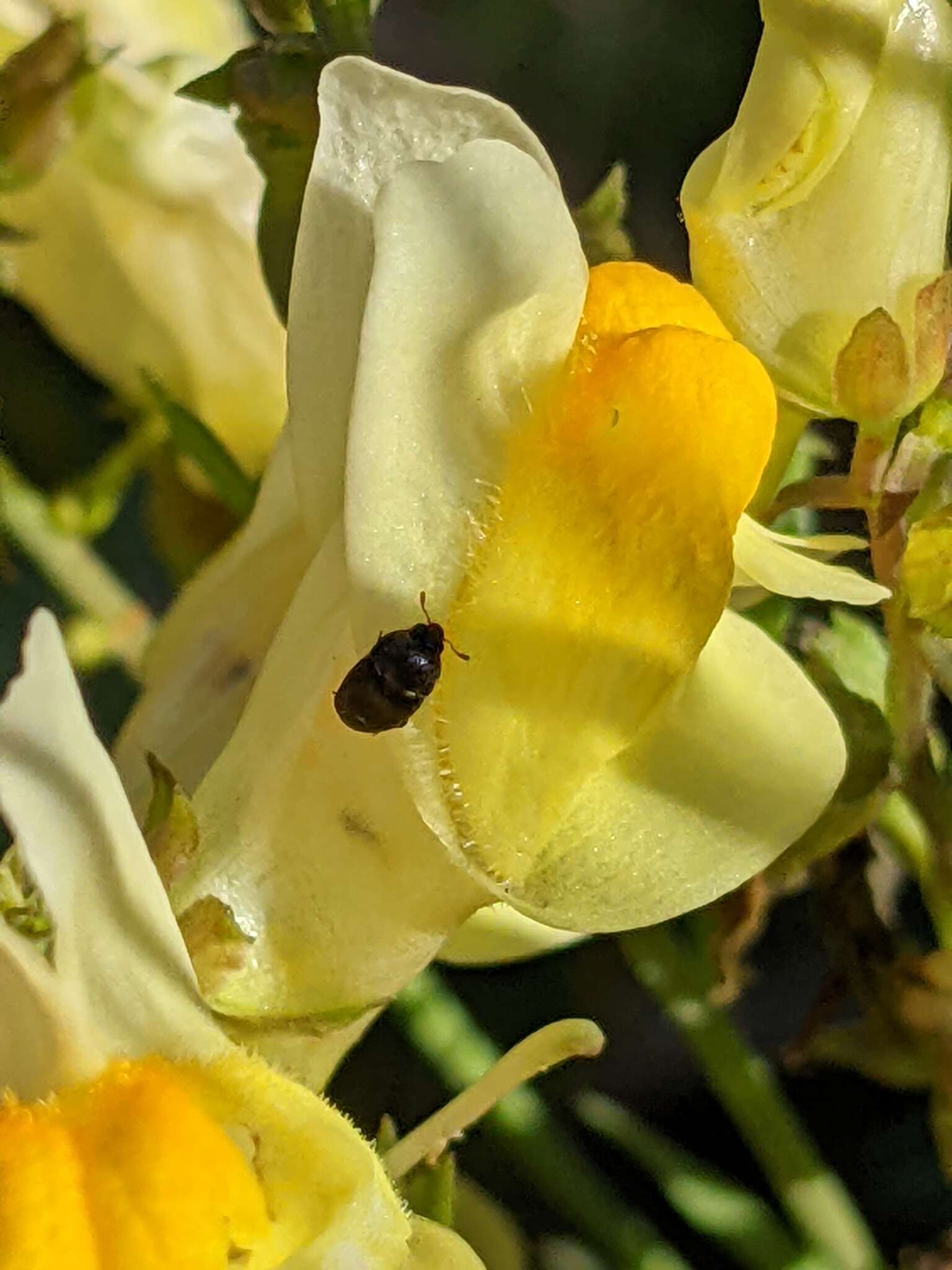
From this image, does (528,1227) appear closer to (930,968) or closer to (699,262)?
(930,968)

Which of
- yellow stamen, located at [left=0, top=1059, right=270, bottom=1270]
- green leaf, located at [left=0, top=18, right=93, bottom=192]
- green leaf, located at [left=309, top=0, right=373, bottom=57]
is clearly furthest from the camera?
green leaf, located at [left=0, top=18, right=93, bottom=192]

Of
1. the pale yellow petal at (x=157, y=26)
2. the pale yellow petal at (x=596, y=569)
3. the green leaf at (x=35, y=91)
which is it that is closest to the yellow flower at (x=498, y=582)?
the pale yellow petal at (x=596, y=569)

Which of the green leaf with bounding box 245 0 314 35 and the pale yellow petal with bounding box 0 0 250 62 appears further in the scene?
the pale yellow petal with bounding box 0 0 250 62

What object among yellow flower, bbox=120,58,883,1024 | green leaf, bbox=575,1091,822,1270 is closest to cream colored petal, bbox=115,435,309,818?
yellow flower, bbox=120,58,883,1024

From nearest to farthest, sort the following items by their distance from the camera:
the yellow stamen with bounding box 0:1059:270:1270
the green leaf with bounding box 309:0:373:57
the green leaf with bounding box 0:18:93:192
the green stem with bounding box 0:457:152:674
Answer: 1. the yellow stamen with bounding box 0:1059:270:1270
2. the green leaf with bounding box 309:0:373:57
3. the green leaf with bounding box 0:18:93:192
4. the green stem with bounding box 0:457:152:674

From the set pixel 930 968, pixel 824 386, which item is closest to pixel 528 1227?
pixel 930 968

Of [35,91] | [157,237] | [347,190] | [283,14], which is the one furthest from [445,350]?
[157,237]

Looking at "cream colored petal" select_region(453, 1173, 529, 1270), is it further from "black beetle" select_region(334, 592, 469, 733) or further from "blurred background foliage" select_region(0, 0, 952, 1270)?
"black beetle" select_region(334, 592, 469, 733)
